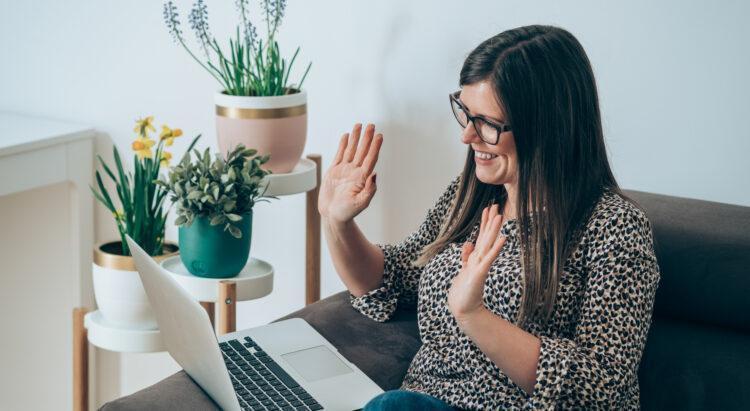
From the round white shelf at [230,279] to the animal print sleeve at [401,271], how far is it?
229mm

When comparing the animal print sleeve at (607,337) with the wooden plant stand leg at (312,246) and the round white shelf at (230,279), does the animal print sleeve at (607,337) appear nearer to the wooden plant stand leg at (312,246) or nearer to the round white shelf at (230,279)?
the round white shelf at (230,279)

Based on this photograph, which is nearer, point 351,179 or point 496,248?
point 496,248

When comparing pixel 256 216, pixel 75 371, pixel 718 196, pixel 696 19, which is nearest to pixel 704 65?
pixel 696 19

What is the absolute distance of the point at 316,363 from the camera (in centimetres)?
153

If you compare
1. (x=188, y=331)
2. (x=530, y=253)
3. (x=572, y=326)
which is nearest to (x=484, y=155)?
(x=530, y=253)

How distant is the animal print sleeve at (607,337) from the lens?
4.19 feet

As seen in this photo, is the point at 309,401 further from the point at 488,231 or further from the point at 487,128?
the point at 487,128

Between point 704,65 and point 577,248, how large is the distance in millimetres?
535

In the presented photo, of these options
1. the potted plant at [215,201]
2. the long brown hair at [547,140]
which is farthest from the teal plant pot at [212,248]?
the long brown hair at [547,140]

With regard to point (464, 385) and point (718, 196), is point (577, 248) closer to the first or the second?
point (464, 385)

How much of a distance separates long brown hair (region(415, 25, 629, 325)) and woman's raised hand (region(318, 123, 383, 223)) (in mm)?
232

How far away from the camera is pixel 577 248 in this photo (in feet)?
4.55

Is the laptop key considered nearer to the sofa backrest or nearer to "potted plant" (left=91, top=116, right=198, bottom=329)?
the sofa backrest

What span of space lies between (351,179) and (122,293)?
716 mm
